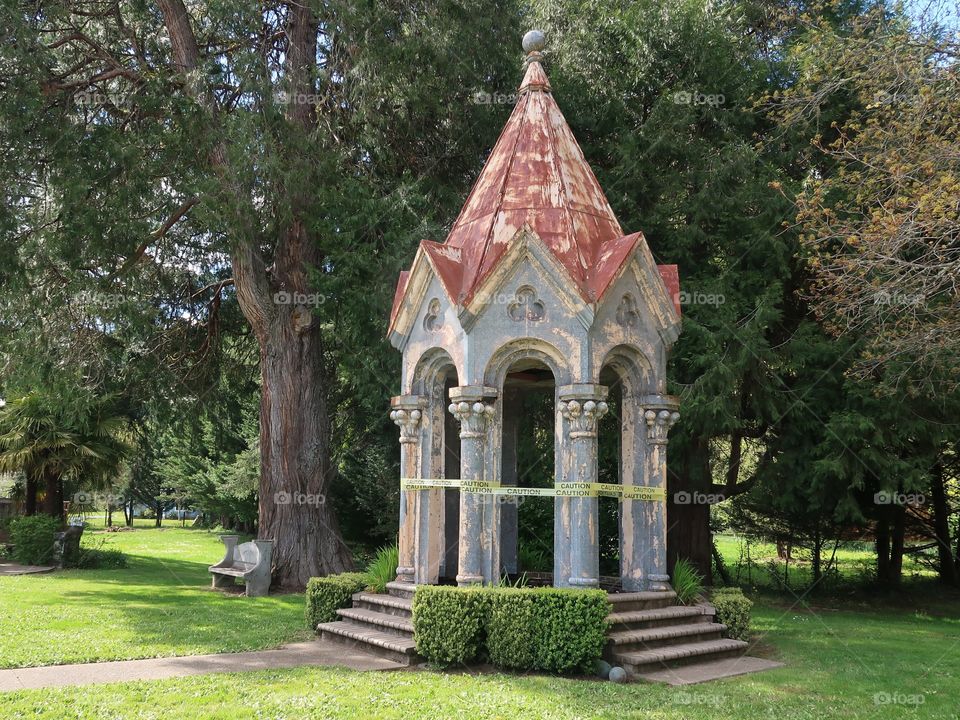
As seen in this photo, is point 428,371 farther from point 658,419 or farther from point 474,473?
point 658,419

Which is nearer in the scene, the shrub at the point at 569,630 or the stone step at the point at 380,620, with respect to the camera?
the shrub at the point at 569,630

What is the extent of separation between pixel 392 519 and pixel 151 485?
91.5ft

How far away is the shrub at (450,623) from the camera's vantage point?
338 inches

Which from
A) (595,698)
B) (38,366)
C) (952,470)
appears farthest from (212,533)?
(595,698)

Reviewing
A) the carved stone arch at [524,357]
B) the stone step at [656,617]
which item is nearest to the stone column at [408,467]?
the carved stone arch at [524,357]

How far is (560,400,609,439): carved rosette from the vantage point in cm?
948

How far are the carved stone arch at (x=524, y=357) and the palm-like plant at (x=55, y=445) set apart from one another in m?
13.5

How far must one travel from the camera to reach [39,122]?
51.3 ft

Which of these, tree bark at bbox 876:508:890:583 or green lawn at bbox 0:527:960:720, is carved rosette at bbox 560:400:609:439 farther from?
tree bark at bbox 876:508:890:583

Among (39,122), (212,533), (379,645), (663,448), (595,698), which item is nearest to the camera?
(595,698)

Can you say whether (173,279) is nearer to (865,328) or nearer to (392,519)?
(392,519)

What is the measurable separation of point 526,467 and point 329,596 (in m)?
7.39

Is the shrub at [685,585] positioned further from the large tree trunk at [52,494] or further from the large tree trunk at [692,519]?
the large tree trunk at [52,494]

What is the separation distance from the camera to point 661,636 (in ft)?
30.1
